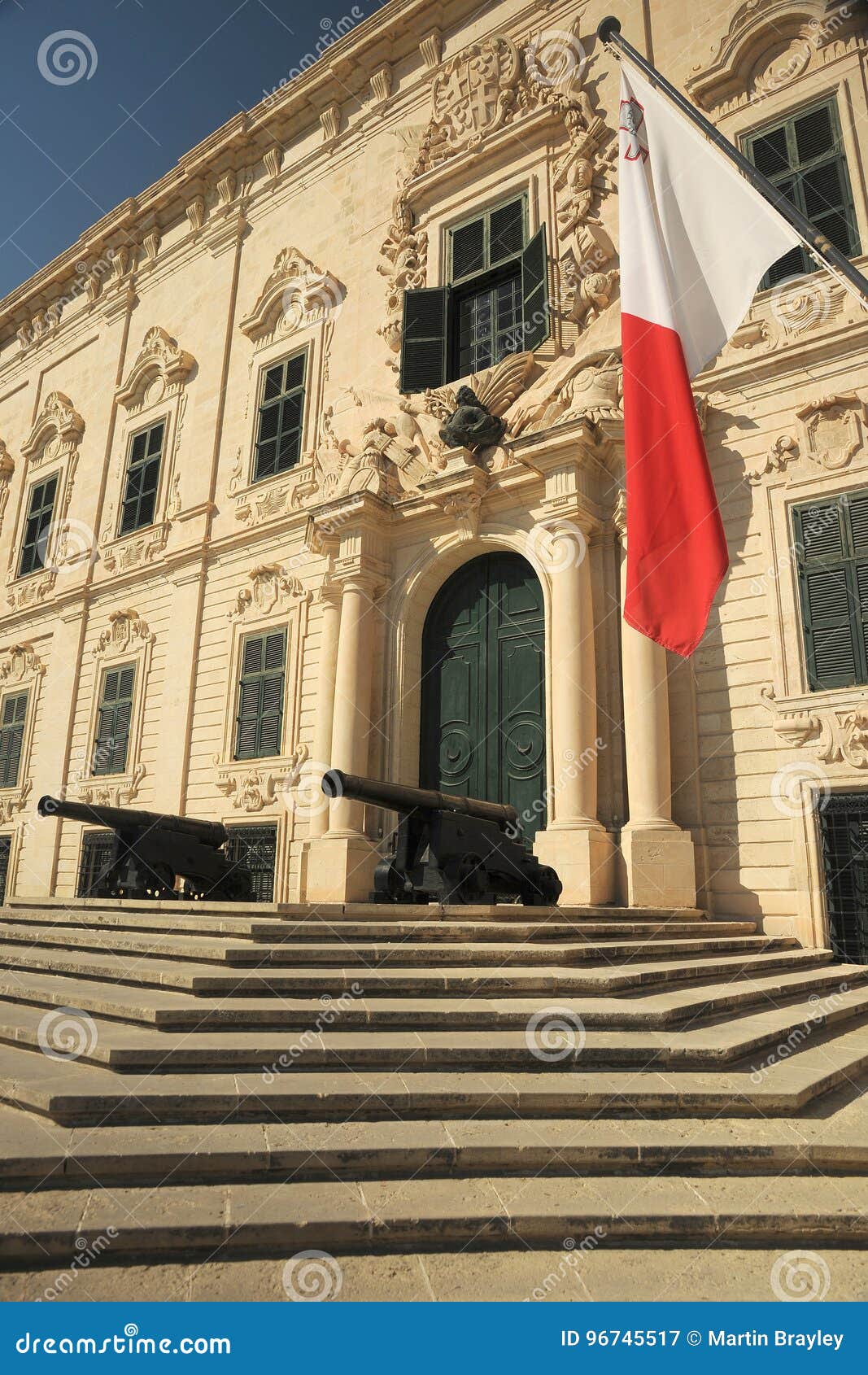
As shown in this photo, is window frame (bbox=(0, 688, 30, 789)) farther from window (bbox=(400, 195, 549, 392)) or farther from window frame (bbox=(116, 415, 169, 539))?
window (bbox=(400, 195, 549, 392))

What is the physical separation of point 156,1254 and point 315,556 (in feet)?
35.3

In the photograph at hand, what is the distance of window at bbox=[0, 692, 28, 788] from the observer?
57.3 feet

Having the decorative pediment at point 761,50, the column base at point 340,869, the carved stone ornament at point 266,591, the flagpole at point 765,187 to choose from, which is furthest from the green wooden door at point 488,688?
the decorative pediment at point 761,50

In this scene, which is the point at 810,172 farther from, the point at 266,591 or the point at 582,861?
the point at 266,591

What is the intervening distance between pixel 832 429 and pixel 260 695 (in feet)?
27.2

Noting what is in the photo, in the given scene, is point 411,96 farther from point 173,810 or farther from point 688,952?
point 688,952

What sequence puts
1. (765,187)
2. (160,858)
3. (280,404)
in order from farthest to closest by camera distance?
(280,404), (160,858), (765,187)

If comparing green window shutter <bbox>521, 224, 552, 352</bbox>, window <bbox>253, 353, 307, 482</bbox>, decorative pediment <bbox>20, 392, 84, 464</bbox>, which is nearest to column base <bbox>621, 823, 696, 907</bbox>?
green window shutter <bbox>521, 224, 552, 352</bbox>

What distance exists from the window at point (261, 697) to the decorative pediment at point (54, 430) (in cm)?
912

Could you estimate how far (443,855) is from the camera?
286 inches

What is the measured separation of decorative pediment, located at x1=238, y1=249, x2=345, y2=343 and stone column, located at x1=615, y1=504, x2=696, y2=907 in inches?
338

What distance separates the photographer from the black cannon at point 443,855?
7184 millimetres

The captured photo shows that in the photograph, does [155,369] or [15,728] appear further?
[15,728]

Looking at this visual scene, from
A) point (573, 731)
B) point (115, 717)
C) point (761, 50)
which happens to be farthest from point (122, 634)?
point (761, 50)
